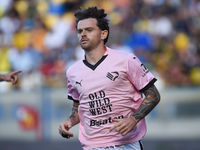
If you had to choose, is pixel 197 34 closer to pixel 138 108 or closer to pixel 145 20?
pixel 145 20

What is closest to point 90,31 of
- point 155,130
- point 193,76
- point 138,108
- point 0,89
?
point 138,108

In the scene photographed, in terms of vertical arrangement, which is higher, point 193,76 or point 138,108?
point 193,76

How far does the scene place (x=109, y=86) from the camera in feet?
11.4

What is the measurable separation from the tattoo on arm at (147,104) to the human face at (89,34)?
0.79 metres

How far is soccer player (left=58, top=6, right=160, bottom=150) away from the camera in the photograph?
344 centimetres

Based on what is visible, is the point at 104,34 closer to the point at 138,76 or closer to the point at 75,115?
the point at 138,76

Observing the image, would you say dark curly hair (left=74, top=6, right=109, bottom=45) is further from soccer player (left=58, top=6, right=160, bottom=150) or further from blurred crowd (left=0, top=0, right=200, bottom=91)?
blurred crowd (left=0, top=0, right=200, bottom=91)

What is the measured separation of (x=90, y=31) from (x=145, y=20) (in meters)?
7.58

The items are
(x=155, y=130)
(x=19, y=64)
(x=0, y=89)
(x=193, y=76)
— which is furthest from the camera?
(x=19, y=64)

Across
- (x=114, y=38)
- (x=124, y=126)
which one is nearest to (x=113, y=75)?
(x=124, y=126)

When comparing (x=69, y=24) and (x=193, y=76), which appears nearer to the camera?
(x=193, y=76)

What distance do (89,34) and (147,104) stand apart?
1006 millimetres

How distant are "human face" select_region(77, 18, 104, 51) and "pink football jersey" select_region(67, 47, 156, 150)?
202 millimetres

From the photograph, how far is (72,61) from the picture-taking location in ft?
34.1
